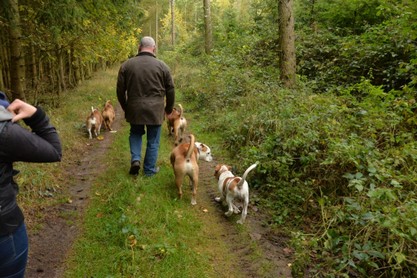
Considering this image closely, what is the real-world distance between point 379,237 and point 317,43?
31.5 feet

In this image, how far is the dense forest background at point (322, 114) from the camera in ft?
12.3

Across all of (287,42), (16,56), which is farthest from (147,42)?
(287,42)

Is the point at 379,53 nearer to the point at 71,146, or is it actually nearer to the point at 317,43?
the point at 317,43

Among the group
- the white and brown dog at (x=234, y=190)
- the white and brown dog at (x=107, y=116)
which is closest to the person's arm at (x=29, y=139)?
the white and brown dog at (x=234, y=190)

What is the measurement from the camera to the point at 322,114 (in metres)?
6.43

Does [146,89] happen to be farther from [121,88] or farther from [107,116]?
[107,116]

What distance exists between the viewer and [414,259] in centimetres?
330

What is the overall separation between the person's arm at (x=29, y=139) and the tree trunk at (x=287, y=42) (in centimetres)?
826

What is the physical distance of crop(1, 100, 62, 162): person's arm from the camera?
75.3 inches

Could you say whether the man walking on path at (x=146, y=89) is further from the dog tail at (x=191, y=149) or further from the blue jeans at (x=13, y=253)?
the blue jeans at (x=13, y=253)

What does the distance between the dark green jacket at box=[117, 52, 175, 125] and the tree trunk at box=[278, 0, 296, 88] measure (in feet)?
15.7

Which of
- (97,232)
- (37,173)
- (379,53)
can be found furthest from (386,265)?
(379,53)

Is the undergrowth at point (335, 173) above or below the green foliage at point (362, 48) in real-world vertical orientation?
below

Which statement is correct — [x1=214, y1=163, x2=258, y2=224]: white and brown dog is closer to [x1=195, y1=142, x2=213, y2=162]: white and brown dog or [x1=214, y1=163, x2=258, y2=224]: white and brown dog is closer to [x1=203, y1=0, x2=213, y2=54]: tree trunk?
[x1=195, y1=142, x2=213, y2=162]: white and brown dog
